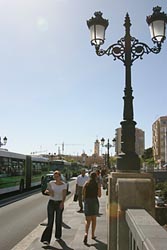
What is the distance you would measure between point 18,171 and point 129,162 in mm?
20621

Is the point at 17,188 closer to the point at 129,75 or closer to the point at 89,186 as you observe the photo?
the point at 89,186

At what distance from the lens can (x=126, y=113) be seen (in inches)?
289

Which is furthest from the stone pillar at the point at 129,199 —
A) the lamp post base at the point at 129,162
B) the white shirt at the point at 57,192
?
the white shirt at the point at 57,192

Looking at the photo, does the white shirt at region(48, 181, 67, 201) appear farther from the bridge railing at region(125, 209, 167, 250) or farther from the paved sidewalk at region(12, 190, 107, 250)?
the bridge railing at region(125, 209, 167, 250)

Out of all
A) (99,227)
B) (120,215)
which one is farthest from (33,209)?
(120,215)

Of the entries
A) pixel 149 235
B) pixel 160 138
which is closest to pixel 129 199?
pixel 149 235

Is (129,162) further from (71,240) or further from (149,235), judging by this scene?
(149,235)

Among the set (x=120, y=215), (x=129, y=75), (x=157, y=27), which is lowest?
(x=120, y=215)

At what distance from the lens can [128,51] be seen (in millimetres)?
8094

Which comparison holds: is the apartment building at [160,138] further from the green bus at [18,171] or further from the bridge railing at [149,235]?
the bridge railing at [149,235]

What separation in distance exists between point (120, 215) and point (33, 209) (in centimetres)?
1267

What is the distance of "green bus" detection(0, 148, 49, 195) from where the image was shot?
902 inches

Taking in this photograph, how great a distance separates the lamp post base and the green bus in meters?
16.3

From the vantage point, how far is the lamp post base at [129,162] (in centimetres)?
699
